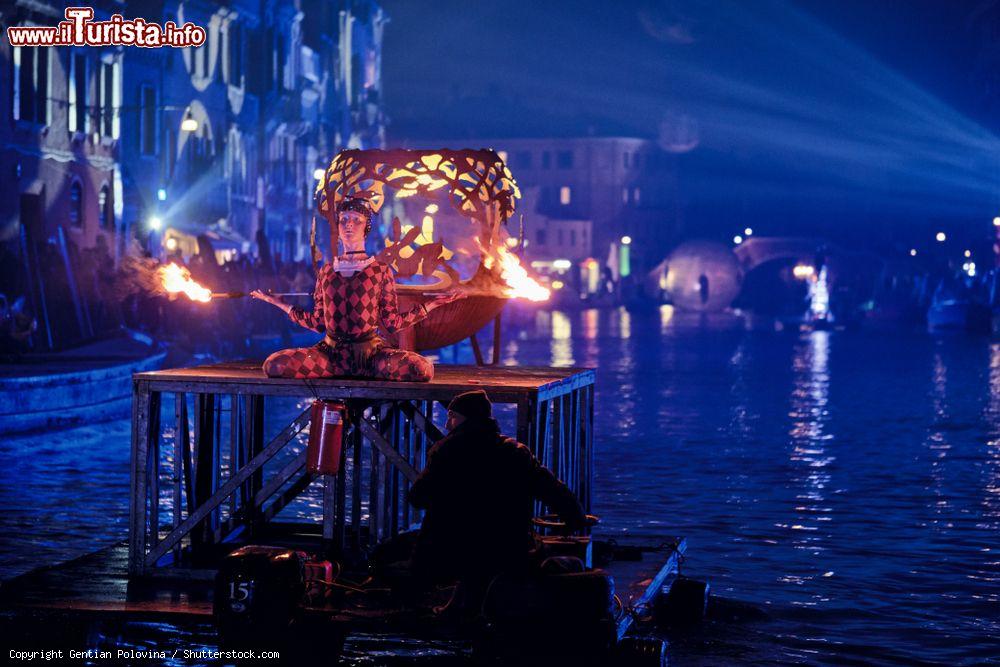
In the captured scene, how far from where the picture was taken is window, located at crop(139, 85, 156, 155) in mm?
47938

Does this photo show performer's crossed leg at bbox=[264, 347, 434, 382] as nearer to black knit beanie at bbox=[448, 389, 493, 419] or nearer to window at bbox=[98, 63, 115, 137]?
black knit beanie at bbox=[448, 389, 493, 419]

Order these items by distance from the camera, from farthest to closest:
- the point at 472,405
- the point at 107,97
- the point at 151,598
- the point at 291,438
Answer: the point at 107,97
the point at 291,438
the point at 151,598
the point at 472,405

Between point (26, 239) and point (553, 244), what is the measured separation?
93167 millimetres

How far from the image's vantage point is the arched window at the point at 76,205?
4106 cm

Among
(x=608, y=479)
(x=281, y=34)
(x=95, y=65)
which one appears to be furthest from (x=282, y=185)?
(x=608, y=479)

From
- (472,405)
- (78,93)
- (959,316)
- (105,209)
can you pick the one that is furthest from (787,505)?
(959,316)

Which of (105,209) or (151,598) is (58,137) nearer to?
(105,209)

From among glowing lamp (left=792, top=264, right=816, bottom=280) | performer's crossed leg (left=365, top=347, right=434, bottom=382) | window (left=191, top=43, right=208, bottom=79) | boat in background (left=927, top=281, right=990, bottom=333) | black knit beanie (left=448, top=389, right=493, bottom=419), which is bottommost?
boat in background (left=927, top=281, right=990, bottom=333)

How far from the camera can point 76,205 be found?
1640 inches

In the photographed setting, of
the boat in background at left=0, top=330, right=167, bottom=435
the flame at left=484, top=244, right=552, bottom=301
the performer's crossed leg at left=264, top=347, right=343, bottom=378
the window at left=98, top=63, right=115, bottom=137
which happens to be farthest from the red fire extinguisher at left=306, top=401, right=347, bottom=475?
the window at left=98, top=63, right=115, bottom=137

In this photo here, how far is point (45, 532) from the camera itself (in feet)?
44.1

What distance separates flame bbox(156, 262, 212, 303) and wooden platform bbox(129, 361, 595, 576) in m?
0.50

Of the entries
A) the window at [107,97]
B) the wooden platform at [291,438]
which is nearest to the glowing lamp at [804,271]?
the window at [107,97]

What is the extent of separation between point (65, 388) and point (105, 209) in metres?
22.4
